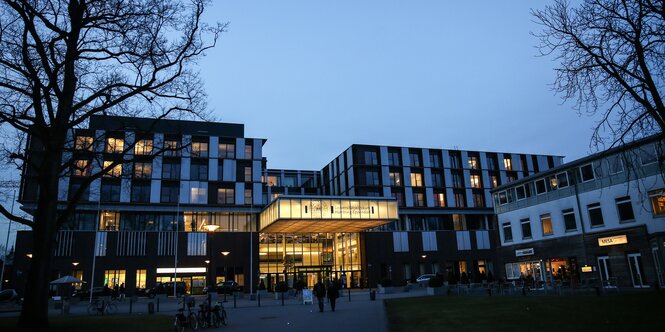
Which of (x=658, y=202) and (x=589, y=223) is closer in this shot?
(x=658, y=202)

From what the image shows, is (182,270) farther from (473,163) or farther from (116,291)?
(473,163)

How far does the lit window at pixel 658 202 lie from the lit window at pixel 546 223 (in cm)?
972

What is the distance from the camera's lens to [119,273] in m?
55.8

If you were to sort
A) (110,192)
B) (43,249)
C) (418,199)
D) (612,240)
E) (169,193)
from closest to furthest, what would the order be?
(43,249) → (612,240) → (110,192) → (169,193) → (418,199)

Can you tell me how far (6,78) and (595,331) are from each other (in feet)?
70.2

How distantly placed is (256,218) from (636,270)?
43624 millimetres

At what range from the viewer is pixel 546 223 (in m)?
41.3

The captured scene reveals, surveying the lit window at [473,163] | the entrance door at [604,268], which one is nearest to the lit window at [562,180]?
the entrance door at [604,268]

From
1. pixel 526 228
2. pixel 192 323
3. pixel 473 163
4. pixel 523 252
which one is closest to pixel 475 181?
pixel 473 163

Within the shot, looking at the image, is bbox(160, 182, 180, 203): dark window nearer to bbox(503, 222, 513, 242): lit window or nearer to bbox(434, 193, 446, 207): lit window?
bbox(434, 193, 446, 207): lit window

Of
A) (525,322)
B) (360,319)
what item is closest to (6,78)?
(360,319)

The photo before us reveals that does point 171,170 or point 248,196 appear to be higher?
point 171,170

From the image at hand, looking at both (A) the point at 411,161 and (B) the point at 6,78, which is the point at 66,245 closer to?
(B) the point at 6,78

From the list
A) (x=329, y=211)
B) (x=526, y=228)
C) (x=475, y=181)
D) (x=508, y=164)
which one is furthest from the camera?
(x=508, y=164)
